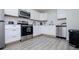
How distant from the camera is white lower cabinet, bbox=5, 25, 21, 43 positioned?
339 centimetres

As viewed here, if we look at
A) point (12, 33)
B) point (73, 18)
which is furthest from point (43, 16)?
point (12, 33)

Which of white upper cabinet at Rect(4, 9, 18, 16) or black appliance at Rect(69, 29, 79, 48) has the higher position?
white upper cabinet at Rect(4, 9, 18, 16)

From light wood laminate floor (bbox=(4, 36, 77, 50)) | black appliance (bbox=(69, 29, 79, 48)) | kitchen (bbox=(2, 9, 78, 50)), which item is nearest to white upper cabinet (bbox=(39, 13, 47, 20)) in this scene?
kitchen (bbox=(2, 9, 78, 50))

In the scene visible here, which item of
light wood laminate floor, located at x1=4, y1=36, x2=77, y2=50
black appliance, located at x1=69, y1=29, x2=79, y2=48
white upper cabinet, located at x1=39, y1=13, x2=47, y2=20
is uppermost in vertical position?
white upper cabinet, located at x1=39, y1=13, x2=47, y2=20

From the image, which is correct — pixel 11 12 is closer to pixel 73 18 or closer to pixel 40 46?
pixel 40 46

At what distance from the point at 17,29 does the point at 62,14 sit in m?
2.96

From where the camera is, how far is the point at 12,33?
372cm

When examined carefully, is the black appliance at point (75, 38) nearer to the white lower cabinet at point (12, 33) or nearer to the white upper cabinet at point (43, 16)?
the white lower cabinet at point (12, 33)

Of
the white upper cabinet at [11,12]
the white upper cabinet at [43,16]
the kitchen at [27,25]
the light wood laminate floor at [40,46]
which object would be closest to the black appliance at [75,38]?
the light wood laminate floor at [40,46]

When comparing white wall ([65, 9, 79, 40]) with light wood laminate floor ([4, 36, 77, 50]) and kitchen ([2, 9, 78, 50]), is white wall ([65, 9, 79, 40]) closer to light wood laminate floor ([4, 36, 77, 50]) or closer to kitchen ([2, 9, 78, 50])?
kitchen ([2, 9, 78, 50])
